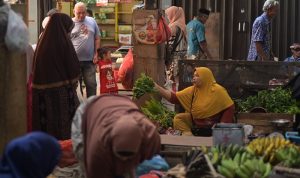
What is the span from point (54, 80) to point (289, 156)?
3.12 meters

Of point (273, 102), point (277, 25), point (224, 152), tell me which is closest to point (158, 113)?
point (273, 102)

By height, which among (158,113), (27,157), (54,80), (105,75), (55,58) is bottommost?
(158,113)

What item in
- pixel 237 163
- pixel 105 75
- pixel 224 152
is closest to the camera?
pixel 237 163

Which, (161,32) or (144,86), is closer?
(144,86)

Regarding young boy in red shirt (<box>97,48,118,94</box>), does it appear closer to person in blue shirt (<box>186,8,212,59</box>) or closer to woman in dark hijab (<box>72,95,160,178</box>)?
person in blue shirt (<box>186,8,212,59</box>)

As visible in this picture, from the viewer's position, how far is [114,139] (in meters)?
3.96

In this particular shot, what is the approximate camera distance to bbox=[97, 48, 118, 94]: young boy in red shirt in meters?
11.2

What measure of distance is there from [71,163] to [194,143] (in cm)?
127

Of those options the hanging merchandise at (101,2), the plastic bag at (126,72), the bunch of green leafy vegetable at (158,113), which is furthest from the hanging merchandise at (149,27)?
the hanging merchandise at (101,2)

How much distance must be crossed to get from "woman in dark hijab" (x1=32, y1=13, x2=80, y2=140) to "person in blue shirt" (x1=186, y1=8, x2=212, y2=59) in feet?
15.8

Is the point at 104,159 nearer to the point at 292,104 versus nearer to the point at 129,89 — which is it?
the point at 292,104

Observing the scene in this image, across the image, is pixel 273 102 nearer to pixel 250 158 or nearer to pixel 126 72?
pixel 250 158

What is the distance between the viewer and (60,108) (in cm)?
739

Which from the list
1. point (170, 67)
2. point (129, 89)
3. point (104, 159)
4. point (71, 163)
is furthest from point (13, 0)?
point (170, 67)
